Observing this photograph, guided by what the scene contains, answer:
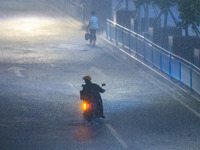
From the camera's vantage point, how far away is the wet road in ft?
46.9

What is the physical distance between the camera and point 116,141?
14164mm

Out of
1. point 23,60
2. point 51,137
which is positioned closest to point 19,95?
point 51,137

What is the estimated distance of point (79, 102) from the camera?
61.5 feet

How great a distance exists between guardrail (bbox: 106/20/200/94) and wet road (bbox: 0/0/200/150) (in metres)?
0.44

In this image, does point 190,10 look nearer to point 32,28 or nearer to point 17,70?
point 17,70

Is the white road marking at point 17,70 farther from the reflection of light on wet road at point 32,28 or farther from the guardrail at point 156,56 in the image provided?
the reflection of light on wet road at point 32,28

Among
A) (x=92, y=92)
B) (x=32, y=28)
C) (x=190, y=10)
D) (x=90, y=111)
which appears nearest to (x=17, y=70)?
(x=190, y=10)

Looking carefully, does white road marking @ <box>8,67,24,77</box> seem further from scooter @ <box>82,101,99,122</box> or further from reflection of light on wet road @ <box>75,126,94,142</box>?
reflection of light on wet road @ <box>75,126,94,142</box>

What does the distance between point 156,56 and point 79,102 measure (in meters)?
5.82

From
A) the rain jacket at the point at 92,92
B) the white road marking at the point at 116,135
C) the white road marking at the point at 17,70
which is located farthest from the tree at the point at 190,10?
the white road marking at the point at 116,135

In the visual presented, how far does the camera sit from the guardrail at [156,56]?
1947cm

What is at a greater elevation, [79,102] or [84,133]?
[84,133]

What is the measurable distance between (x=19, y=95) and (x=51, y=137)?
5.50m

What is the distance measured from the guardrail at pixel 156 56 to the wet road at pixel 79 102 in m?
0.44
